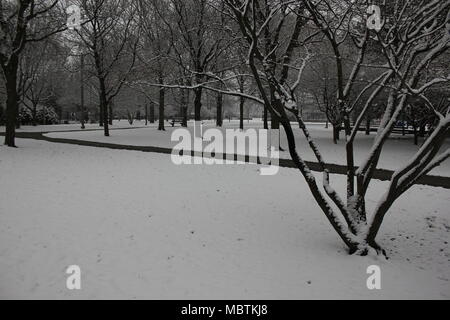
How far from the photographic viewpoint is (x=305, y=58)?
661 centimetres

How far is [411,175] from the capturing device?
529 cm

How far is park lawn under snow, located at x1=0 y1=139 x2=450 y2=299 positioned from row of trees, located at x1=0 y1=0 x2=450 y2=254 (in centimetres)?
72

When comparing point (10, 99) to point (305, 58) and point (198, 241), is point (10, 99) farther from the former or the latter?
point (305, 58)

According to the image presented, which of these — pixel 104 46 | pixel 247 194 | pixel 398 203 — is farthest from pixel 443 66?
pixel 104 46

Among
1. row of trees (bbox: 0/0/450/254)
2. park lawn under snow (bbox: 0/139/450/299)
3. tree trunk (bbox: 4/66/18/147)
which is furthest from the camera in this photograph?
tree trunk (bbox: 4/66/18/147)

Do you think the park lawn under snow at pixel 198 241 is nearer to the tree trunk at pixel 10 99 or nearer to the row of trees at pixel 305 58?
the row of trees at pixel 305 58

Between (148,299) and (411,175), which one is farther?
(411,175)

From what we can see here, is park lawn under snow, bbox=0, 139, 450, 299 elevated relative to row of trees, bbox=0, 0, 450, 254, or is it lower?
lower

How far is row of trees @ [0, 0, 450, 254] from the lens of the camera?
5.36 meters

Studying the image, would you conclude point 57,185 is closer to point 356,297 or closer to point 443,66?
point 356,297

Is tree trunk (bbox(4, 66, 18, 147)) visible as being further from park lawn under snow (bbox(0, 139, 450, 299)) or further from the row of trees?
park lawn under snow (bbox(0, 139, 450, 299))

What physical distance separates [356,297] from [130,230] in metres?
4.19

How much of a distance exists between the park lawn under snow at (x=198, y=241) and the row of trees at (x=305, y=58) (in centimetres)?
72

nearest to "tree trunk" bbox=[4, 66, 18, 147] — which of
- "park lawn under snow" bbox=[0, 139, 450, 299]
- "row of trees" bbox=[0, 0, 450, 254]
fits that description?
"row of trees" bbox=[0, 0, 450, 254]
